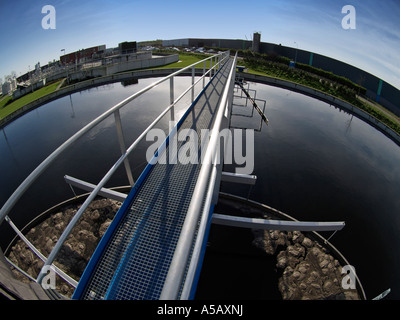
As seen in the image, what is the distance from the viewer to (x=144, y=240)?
100 inches

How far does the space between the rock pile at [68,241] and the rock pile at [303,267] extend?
202 inches

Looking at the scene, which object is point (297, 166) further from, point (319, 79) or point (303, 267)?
point (319, 79)

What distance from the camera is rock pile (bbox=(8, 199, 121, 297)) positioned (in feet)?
18.8

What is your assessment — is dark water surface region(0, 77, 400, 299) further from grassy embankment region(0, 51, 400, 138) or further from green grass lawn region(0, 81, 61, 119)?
grassy embankment region(0, 51, 400, 138)

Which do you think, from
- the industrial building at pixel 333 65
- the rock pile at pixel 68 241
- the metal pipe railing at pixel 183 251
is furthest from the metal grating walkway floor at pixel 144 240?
the industrial building at pixel 333 65

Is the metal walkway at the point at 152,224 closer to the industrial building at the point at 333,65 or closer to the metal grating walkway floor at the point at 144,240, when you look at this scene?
the metal grating walkway floor at the point at 144,240

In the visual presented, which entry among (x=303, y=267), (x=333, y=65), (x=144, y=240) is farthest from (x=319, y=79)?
(x=144, y=240)

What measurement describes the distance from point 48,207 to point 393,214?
1343cm

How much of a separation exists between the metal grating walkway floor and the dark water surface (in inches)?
156

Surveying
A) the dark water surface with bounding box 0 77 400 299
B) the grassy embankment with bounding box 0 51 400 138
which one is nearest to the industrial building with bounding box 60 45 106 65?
the grassy embankment with bounding box 0 51 400 138

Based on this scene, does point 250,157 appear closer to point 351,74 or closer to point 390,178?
point 390,178

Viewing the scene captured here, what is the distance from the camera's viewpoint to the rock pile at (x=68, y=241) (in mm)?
5719

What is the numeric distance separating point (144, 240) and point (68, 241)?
5180 mm
